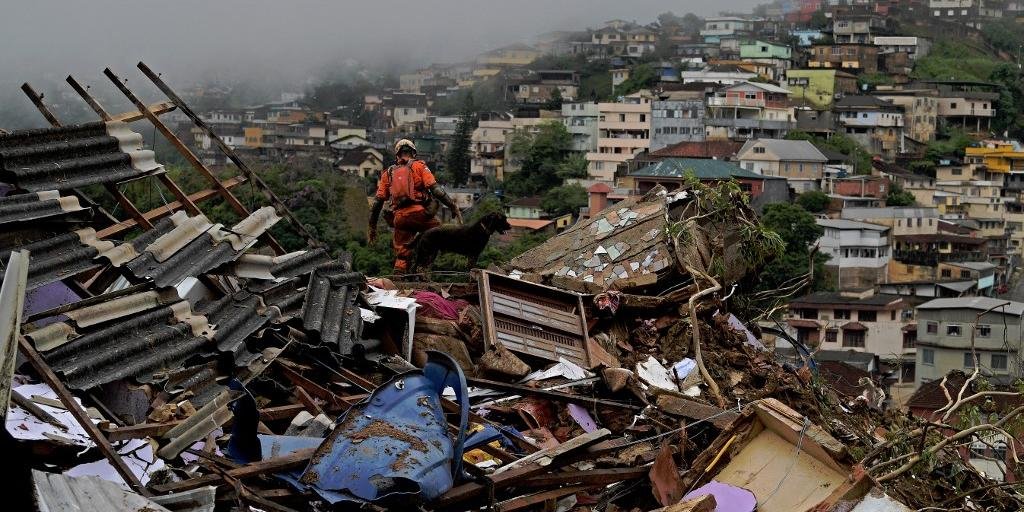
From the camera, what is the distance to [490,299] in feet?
22.5

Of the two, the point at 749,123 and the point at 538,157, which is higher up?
the point at 749,123

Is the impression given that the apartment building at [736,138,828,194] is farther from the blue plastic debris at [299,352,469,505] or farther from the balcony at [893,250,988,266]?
the blue plastic debris at [299,352,469,505]

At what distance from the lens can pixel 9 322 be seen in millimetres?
3055

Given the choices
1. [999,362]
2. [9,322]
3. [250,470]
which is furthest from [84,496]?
[999,362]

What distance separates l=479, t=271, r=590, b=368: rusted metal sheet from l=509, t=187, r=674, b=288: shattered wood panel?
387mm

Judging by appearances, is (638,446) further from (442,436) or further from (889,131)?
(889,131)

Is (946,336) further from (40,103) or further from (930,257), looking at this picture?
(40,103)

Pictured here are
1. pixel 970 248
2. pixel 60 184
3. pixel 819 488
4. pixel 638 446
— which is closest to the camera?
pixel 819 488

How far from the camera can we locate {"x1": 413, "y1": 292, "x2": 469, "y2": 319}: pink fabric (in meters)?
6.99

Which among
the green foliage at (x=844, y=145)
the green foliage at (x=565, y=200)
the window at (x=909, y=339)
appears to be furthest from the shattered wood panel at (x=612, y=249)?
the green foliage at (x=844, y=145)

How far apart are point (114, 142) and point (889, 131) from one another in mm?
74493

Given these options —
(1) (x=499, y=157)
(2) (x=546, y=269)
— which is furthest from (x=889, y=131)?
(2) (x=546, y=269)

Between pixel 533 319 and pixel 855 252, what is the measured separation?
48.5 metres

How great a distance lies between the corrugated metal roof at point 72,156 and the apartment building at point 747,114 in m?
66.8
